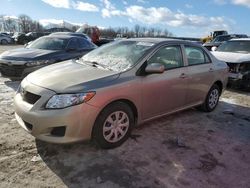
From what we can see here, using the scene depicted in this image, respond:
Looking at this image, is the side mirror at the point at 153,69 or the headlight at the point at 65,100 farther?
the side mirror at the point at 153,69

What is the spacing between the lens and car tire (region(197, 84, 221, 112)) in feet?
20.7

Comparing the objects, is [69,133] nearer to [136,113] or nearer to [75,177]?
[75,177]

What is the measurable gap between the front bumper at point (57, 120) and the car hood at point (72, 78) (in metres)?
0.18

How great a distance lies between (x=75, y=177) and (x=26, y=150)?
102 centimetres

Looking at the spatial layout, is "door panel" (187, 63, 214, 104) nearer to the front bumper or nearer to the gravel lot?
the gravel lot

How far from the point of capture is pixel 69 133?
378 centimetres

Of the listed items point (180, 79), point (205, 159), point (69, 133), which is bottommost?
point (205, 159)

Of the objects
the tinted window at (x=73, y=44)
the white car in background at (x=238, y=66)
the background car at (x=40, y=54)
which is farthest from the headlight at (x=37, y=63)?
the white car in background at (x=238, y=66)

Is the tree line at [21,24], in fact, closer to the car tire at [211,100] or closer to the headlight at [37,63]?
the headlight at [37,63]

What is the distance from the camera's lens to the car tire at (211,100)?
632cm

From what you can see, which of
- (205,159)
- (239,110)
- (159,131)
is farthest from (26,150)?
(239,110)

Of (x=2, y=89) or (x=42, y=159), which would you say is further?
(x=2, y=89)

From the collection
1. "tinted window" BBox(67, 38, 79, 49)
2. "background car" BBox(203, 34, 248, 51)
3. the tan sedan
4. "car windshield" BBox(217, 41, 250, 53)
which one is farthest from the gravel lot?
"background car" BBox(203, 34, 248, 51)

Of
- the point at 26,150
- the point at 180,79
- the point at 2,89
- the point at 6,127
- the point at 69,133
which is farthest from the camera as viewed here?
the point at 2,89
